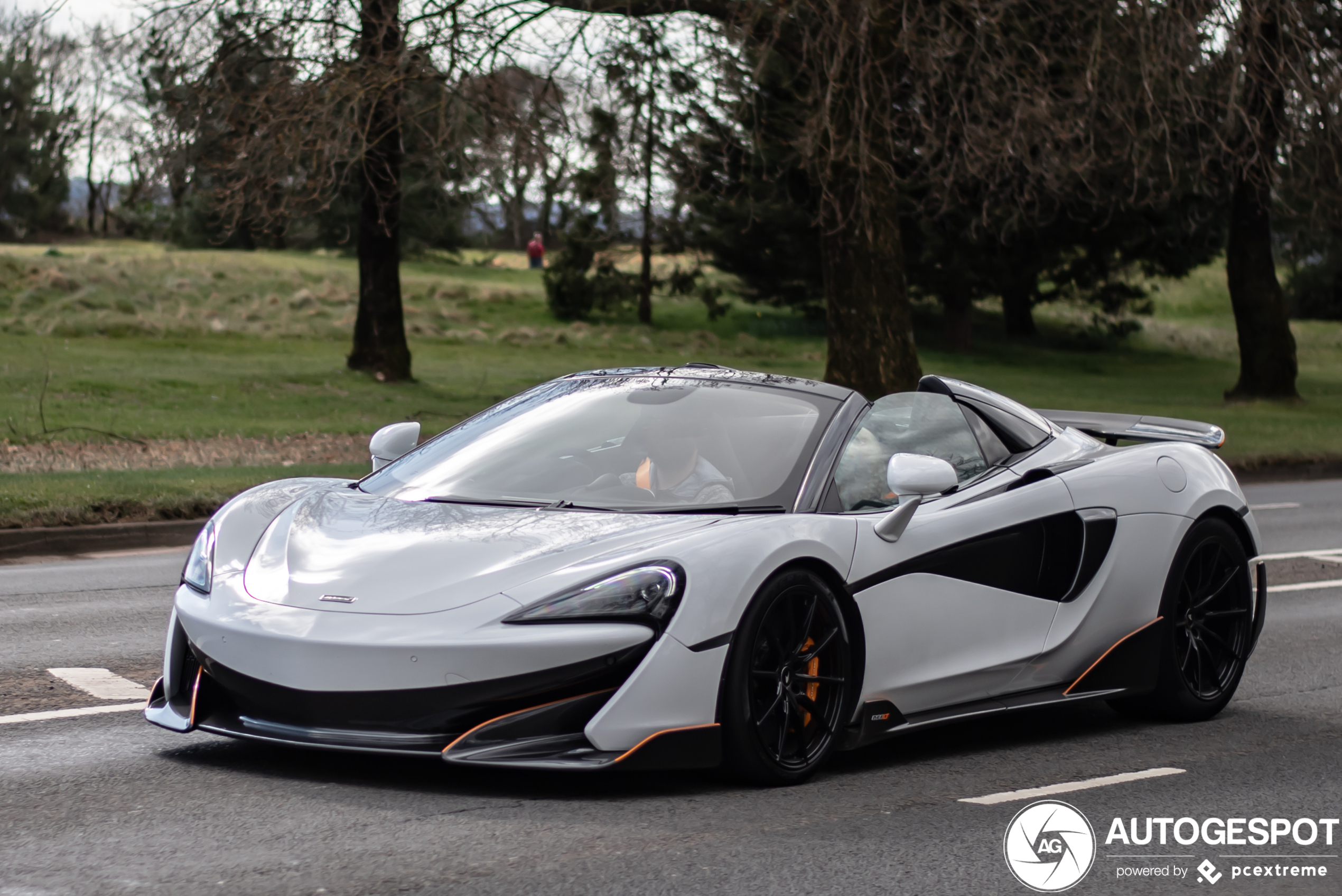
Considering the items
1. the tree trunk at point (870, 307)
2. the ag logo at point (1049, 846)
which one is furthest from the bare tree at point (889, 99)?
the ag logo at point (1049, 846)

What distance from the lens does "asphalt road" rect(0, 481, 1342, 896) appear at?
158 inches

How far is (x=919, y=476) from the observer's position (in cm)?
511

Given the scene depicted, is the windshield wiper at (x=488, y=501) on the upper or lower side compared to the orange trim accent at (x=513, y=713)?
upper

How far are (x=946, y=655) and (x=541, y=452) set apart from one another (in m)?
1.64

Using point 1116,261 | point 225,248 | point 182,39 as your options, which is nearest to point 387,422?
point 182,39

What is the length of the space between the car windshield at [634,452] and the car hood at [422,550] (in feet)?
0.76

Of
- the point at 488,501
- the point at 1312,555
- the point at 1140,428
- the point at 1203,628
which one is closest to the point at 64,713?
the point at 488,501

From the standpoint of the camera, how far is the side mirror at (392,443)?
6215 millimetres

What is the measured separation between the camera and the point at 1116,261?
45.0 m

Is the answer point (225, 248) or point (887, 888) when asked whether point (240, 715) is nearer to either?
point (887, 888)

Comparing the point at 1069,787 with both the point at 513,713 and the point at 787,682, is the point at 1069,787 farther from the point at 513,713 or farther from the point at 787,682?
the point at 513,713

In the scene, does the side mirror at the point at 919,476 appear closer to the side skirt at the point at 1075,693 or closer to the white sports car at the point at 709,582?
the white sports car at the point at 709,582

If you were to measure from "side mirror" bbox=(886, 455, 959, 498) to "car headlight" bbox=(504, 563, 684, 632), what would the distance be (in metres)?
0.91

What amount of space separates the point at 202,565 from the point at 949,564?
2.54 metres
